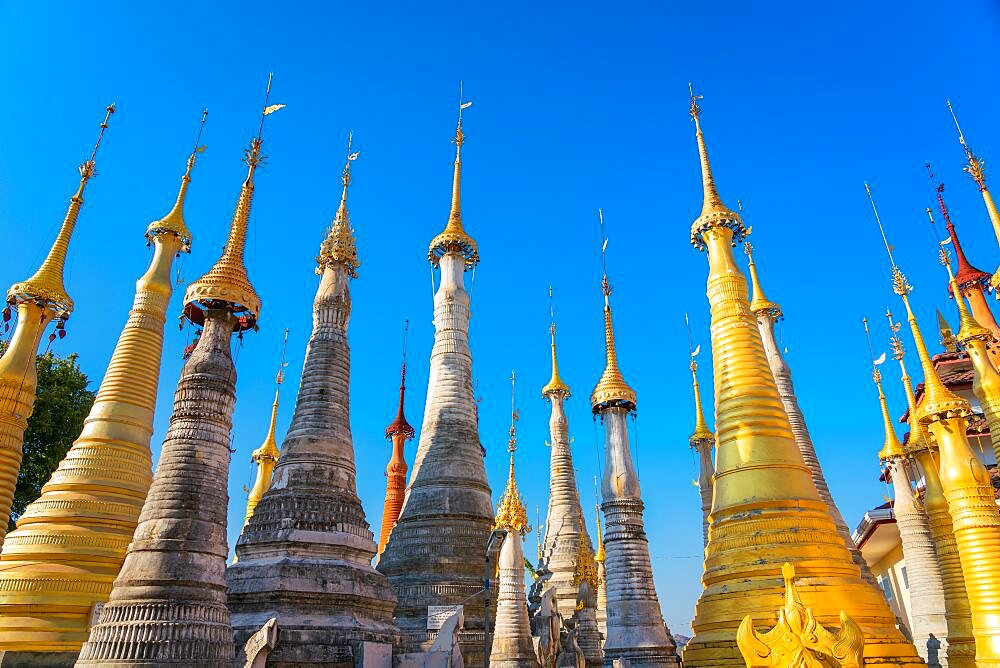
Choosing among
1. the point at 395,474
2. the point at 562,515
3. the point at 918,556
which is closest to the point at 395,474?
the point at 395,474

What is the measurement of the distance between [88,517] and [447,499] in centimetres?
1012

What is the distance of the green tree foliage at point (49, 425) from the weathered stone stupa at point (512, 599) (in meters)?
21.0

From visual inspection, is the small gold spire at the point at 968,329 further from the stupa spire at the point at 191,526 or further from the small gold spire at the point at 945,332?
the stupa spire at the point at 191,526

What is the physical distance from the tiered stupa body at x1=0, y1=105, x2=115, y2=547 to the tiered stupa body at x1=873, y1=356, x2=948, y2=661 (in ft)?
86.9

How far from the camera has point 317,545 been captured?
54.0ft

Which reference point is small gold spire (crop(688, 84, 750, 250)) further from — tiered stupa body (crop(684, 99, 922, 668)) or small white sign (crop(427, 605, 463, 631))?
small white sign (crop(427, 605, 463, 631))

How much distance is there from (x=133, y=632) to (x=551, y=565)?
66.9 feet

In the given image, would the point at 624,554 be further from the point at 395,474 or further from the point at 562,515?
the point at 395,474

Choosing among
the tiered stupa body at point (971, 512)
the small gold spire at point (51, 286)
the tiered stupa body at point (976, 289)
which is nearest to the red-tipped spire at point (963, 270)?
the tiered stupa body at point (976, 289)

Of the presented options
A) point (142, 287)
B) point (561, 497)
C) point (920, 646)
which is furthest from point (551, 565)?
point (142, 287)

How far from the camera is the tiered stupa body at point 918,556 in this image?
2244 cm

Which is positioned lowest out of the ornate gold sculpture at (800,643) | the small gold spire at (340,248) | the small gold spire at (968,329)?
the ornate gold sculpture at (800,643)

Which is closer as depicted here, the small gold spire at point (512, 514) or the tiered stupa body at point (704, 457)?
the small gold spire at point (512, 514)

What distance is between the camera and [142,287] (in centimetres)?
2270
